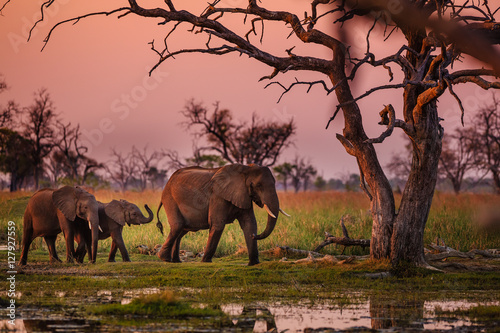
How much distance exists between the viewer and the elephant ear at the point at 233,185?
14805 millimetres

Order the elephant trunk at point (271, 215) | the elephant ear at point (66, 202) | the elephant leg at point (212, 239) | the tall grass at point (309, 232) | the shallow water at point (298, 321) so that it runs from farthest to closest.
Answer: the tall grass at point (309, 232)
the elephant ear at point (66, 202)
the elephant leg at point (212, 239)
the elephant trunk at point (271, 215)
the shallow water at point (298, 321)

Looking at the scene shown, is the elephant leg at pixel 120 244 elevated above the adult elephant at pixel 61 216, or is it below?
below

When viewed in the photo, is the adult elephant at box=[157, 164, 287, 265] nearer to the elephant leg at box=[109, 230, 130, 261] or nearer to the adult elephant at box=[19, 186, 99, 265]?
the elephant leg at box=[109, 230, 130, 261]

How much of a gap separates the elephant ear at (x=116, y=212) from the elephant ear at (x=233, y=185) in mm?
2058

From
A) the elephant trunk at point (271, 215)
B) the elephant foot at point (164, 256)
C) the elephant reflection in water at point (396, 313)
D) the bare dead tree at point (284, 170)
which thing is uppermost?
the bare dead tree at point (284, 170)

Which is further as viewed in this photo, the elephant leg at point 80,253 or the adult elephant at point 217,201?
the elephant leg at point 80,253

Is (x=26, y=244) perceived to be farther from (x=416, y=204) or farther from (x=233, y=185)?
(x=416, y=204)

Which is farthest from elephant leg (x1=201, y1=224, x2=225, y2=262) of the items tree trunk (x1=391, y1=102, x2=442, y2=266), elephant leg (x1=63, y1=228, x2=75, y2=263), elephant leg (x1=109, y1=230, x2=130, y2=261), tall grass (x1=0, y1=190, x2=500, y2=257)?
tree trunk (x1=391, y1=102, x2=442, y2=266)

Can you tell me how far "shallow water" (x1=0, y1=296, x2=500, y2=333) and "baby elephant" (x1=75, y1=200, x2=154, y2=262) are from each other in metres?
6.08

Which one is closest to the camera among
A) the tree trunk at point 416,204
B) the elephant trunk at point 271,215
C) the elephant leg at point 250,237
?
the tree trunk at point 416,204

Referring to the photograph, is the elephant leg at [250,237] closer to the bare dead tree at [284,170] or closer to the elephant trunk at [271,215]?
the elephant trunk at [271,215]

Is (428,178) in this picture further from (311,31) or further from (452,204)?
(452,204)

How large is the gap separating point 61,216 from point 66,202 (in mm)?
319

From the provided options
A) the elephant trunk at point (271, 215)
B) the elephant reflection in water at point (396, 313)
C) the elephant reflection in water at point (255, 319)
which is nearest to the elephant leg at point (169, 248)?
the elephant trunk at point (271, 215)
